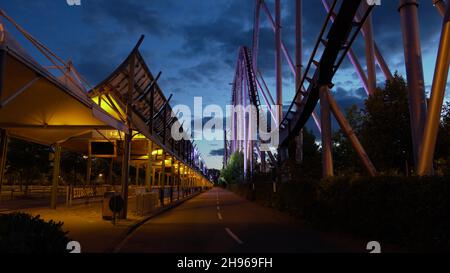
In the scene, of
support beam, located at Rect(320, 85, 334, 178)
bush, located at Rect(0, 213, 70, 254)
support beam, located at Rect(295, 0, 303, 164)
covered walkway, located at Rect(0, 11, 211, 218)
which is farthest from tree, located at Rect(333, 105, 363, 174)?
bush, located at Rect(0, 213, 70, 254)

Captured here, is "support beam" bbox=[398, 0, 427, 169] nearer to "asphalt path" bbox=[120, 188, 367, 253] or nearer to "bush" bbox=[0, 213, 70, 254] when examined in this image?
"asphalt path" bbox=[120, 188, 367, 253]

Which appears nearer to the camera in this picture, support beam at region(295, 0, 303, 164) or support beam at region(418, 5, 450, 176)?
support beam at region(418, 5, 450, 176)

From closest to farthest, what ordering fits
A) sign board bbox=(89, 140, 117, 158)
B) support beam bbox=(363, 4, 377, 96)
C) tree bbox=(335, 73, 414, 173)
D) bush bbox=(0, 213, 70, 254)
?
1. bush bbox=(0, 213, 70, 254)
2. sign board bbox=(89, 140, 117, 158)
3. tree bbox=(335, 73, 414, 173)
4. support beam bbox=(363, 4, 377, 96)

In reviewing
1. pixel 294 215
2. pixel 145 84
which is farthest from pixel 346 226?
pixel 145 84

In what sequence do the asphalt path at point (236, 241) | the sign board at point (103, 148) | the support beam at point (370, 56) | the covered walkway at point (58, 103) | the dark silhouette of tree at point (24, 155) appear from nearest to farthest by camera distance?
the covered walkway at point (58, 103) < the asphalt path at point (236, 241) < the sign board at point (103, 148) < the support beam at point (370, 56) < the dark silhouette of tree at point (24, 155)

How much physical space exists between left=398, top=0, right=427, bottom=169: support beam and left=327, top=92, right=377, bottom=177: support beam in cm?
325

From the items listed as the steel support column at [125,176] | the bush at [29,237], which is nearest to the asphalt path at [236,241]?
the steel support column at [125,176]

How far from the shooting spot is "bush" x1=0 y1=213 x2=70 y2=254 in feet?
14.8

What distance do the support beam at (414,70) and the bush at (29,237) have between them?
9595 mm

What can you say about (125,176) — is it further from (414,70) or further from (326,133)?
(414,70)

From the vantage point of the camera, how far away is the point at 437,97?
9977 millimetres

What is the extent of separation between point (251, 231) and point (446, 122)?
12.4 metres

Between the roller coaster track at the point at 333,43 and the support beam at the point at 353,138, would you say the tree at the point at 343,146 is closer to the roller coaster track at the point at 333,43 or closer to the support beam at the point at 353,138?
the roller coaster track at the point at 333,43

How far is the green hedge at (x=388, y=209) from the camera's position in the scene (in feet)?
24.6
